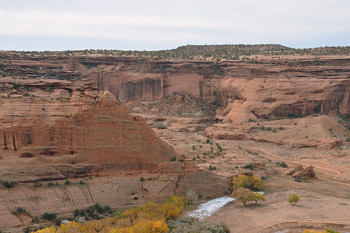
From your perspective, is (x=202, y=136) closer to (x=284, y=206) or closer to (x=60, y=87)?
(x=284, y=206)

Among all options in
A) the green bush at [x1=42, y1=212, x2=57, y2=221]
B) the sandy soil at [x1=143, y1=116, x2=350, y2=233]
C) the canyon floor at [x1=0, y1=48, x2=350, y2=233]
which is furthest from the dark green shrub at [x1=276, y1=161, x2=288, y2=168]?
the green bush at [x1=42, y1=212, x2=57, y2=221]

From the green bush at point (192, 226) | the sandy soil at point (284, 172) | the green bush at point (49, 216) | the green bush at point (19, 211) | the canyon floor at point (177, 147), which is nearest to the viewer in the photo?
the green bush at point (19, 211)

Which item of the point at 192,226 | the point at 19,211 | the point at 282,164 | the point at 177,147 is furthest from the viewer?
the point at 177,147

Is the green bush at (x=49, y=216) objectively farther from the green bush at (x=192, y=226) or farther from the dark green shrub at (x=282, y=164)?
the dark green shrub at (x=282, y=164)

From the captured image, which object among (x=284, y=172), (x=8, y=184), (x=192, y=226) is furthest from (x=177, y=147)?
(x=8, y=184)

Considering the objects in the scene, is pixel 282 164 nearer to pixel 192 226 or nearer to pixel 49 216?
pixel 192 226

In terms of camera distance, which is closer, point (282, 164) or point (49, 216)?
point (49, 216)

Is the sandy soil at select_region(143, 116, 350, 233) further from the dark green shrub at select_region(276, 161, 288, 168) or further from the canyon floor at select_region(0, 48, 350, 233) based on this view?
the dark green shrub at select_region(276, 161, 288, 168)

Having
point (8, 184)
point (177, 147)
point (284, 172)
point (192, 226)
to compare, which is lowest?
point (284, 172)

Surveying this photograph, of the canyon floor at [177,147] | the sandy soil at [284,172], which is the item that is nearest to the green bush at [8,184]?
the canyon floor at [177,147]

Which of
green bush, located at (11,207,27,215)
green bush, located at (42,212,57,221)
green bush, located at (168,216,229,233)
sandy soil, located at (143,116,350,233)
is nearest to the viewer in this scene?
green bush, located at (11,207,27,215)

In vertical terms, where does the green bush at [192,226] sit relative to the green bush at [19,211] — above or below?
below

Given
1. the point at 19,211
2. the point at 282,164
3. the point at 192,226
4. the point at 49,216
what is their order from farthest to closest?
the point at 282,164, the point at 192,226, the point at 49,216, the point at 19,211

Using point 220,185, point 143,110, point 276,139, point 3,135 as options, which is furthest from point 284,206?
point 143,110
